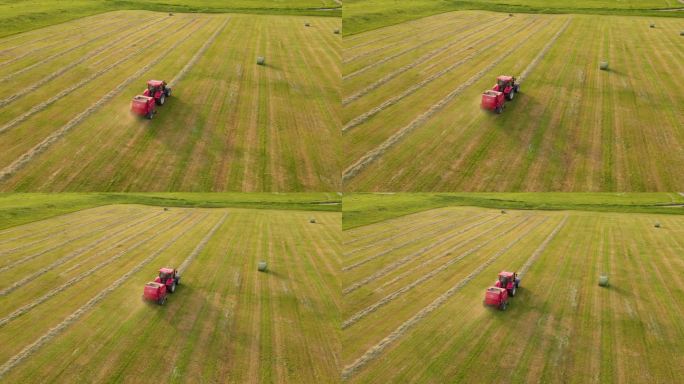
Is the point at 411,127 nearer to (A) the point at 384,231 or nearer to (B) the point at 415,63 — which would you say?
(A) the point at 384,231

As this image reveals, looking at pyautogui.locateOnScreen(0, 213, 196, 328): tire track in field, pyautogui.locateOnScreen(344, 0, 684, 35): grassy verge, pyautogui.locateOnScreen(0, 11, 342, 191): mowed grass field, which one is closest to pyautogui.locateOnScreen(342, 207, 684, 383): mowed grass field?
pyautogui.locateOnScreen(0, 11, 342, 191): mowed grass field

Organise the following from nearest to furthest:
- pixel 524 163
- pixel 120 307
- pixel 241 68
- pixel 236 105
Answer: pixel 120 307
pixel 524 163
pixel 236 105
pixel 241 68

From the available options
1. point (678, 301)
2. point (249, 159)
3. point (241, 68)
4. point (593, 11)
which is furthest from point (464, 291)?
point (593, 11)

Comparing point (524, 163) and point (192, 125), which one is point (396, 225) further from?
point (192, 125)

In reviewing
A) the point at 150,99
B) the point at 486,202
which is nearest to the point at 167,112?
the point at 150,99

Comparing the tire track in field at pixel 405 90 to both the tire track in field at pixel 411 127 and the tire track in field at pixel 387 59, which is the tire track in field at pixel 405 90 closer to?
the tire track in field at pixel 411 127

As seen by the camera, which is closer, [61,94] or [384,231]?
[384,231]

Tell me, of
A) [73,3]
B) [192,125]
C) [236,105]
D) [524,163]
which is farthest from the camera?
[73,3]
